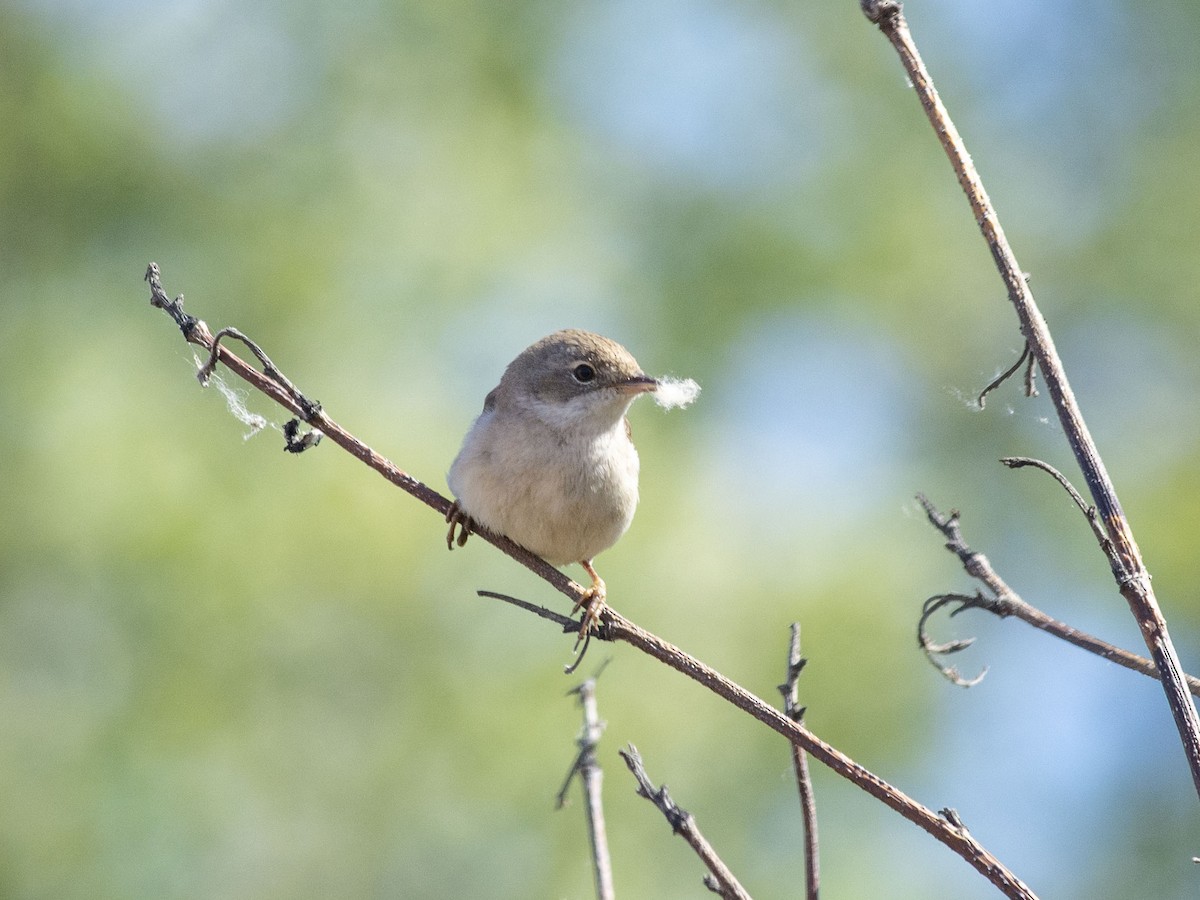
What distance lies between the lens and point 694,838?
1644 millimetres

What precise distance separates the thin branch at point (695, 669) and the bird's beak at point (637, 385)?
1090 millimetres

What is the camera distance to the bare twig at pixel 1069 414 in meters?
1.22

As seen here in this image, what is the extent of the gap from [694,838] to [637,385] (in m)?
1.98

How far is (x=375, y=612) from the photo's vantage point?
336 inches

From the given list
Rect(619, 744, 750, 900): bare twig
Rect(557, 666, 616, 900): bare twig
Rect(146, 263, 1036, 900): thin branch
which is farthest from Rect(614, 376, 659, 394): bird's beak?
Rect(619, 744, 750, 900): bare twig

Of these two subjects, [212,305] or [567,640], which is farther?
[212,305]

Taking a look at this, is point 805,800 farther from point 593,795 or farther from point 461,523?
point 461,523

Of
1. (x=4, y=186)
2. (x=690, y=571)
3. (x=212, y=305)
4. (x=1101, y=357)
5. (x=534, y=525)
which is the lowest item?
(x=534, y=525)

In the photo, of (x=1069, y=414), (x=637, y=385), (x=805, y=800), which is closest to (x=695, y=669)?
(x=805, y=800)

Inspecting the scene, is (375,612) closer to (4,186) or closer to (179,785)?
(179,785)

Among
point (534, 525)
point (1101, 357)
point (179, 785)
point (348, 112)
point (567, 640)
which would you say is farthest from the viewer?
point (1101, 357)

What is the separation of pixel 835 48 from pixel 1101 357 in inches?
164

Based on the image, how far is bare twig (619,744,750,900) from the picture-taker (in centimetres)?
157

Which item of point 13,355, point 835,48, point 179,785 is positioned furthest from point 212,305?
point 835,48
